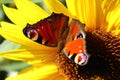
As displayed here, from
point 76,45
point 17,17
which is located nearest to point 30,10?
point 17,17

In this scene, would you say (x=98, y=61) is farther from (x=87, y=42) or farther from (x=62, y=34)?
(x=62, y=34)

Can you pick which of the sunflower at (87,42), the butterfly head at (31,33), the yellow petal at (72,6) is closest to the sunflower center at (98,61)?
the sunflower at (87,42)

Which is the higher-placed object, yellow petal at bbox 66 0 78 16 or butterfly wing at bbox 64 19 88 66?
yellow petal at bbox 66 0 78 16

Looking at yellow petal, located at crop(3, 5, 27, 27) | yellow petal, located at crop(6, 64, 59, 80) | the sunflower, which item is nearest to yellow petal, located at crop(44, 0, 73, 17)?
the sunflower

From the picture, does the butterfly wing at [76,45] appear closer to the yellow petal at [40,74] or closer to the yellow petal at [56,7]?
the yellow petal at [56,7]

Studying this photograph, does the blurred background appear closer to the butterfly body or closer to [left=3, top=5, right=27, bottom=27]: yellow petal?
[left=3, top=5, right=27, bottom=27]: yellow petal

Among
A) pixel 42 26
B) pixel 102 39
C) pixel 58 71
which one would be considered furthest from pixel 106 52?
pixel 42 26

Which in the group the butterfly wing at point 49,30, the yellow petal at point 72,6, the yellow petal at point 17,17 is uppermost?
the yellow petal at point 72,6

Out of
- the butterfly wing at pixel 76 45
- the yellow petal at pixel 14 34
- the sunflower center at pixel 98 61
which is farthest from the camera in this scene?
the sunflower center at pixel 98 61
